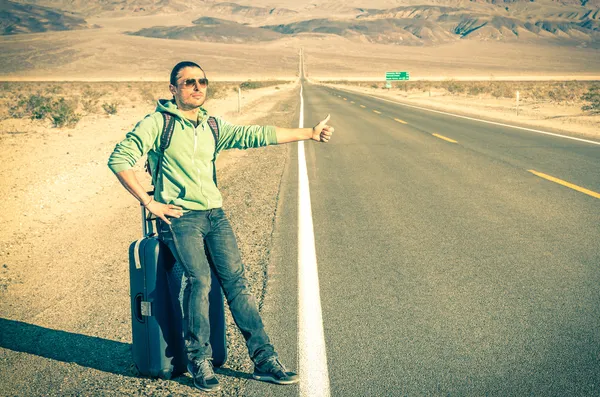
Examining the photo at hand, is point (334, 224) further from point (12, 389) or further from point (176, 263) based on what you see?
point (12, 389)

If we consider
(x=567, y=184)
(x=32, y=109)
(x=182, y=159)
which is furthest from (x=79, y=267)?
(x=32, y=109)

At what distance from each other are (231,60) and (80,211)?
136m

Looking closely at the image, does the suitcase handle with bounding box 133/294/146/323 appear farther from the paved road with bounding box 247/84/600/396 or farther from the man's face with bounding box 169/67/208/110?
the man's face with bounding box 169/67/208/110

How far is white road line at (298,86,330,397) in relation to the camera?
11.2ft

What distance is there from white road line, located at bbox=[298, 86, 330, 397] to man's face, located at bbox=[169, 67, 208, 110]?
178 centimetres

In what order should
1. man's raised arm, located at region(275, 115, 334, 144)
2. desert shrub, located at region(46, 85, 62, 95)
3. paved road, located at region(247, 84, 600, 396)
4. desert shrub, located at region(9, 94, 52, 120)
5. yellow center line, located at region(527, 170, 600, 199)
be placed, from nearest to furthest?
1. paved road, located at region(247, 84, 600, 396)
2. man's raised arm, located at region(275, 115, 334, 144)
3. yellow center line, located at region(527, 170, 600, 199)
4. desert shrub, located at region(9, 94, 52, 120)
5. desert shrub, located at region(46, 85, 62, 95)

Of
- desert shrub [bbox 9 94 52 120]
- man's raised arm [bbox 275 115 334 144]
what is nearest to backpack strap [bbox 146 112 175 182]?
man's raised arm [bbox 275 115 334 144]

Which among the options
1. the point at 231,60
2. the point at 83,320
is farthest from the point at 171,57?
the point at 83,320

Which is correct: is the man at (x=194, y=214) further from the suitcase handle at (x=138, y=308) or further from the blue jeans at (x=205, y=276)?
the suitcase handle at (x=138, y=308)

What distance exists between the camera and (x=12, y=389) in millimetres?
3480

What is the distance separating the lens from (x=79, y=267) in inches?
234

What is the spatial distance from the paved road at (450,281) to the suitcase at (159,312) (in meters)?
0.51

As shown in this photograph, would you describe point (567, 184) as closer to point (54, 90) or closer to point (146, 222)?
point (146, 222)

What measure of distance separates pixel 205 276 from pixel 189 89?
3.86 feet
